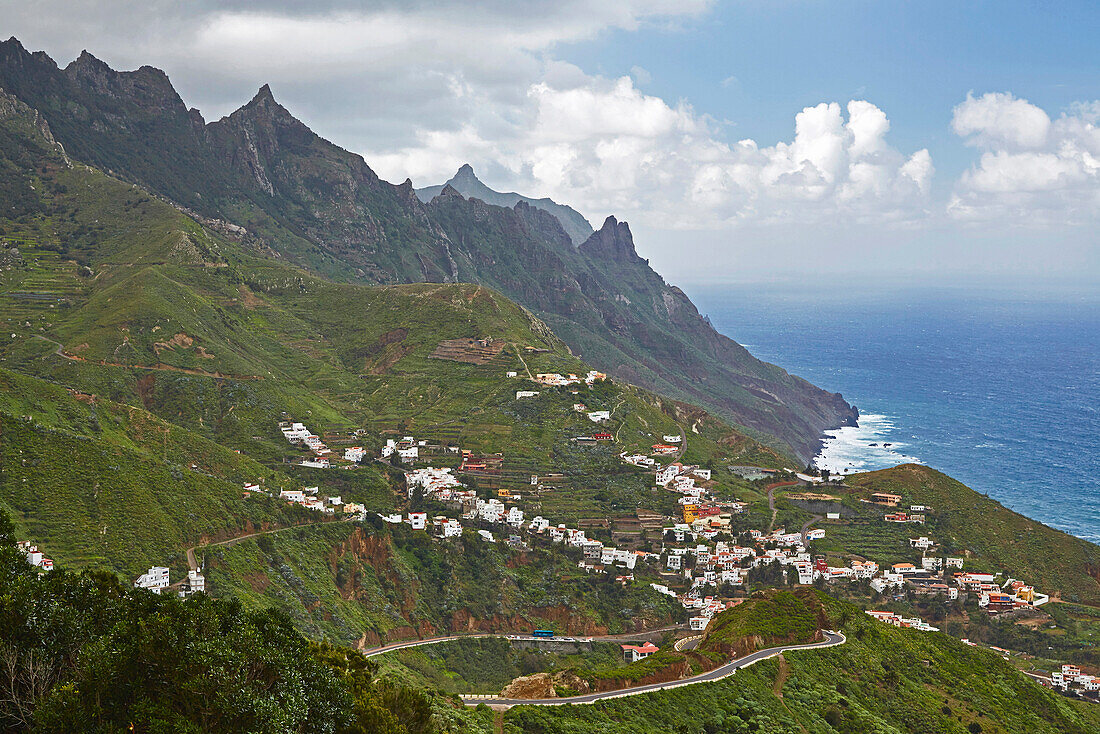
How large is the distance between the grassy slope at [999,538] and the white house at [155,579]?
80165mm

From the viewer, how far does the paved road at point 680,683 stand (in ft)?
149

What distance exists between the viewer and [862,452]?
172 meters

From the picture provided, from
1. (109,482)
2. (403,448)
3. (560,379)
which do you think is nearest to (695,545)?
(403,448)

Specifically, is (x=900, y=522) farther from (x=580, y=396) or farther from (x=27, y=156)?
(x=27, y=156)

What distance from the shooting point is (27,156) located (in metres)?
160

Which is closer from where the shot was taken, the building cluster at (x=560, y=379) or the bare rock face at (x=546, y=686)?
the bare rock face at (x=546, y=686)

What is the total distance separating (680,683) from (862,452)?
445ft

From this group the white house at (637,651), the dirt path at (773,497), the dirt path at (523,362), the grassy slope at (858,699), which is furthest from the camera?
the dirt path at (523,362)

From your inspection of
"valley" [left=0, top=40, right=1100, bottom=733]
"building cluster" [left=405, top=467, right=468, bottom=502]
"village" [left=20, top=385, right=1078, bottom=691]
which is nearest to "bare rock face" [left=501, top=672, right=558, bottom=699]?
"valley" [left=0, top=40, right=1100, bottom=733]

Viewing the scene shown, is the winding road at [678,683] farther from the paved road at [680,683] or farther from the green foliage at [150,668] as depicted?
the green foliage at [150,668]

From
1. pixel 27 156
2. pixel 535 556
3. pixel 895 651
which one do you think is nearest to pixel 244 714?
pixel 895 651

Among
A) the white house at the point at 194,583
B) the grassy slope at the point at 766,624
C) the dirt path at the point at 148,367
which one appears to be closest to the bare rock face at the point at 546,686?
the grassy slope at the point at 766,624

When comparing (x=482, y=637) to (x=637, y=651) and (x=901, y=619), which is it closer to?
(x=637, y=651)

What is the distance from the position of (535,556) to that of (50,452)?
1763 inches
